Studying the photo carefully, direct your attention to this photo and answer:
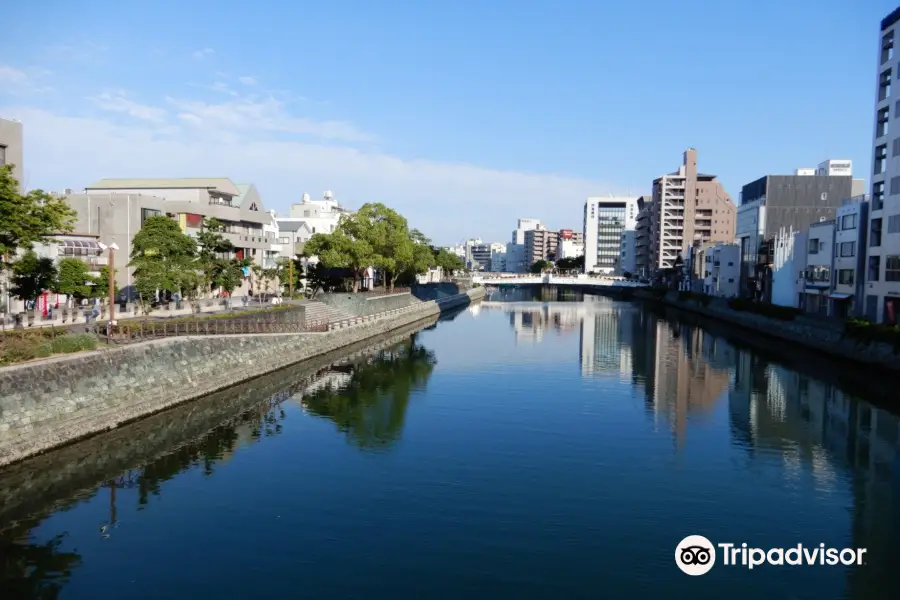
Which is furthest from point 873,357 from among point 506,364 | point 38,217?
point 38,217

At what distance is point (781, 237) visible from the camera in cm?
7544

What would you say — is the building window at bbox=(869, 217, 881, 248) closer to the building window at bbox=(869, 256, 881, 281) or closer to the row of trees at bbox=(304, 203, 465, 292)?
the building window at bbox=(869, 256, 881, 281)

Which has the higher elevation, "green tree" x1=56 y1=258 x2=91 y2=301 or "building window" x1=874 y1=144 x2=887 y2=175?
"building window" x1=874 y1=144 x2=887 y2=175

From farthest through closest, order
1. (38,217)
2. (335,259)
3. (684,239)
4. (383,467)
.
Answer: (684,239)
(335,259)
(38,217)
(383,467)

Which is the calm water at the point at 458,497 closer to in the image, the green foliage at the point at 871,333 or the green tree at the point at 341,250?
the green foliage at the point at 871,333

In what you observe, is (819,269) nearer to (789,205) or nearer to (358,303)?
(789,205)

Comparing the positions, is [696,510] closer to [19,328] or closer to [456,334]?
[19,328]

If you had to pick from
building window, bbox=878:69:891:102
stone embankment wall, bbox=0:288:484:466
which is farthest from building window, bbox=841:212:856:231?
stone embankment wall, bbox=0:288:484:466

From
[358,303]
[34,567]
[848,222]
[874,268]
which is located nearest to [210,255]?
[358,303]

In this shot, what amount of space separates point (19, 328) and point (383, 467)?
18717mm

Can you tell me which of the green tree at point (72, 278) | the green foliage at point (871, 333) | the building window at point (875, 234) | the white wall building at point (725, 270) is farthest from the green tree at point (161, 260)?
the white wall building at point (725, 270)

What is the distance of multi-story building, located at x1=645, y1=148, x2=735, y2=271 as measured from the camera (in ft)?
474

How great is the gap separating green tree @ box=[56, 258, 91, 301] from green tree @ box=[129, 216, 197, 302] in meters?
3.31

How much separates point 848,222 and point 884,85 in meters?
12.0
